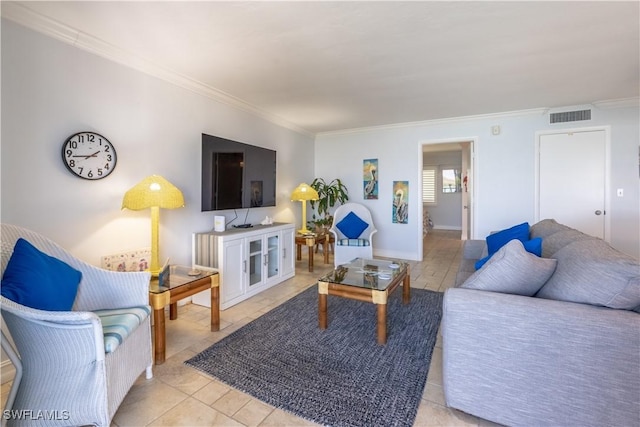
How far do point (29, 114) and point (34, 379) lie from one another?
1711 mm

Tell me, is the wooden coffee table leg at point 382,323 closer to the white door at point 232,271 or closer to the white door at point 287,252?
the white door at point 232,271

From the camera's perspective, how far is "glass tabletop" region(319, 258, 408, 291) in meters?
2.50

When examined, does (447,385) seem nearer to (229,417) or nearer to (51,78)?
(229,417)

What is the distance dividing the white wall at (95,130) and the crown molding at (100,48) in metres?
0.05

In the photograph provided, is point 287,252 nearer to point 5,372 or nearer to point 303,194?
point 303,194

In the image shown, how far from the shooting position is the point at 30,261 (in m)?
1.57

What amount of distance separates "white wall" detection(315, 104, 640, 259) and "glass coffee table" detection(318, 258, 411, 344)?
240 cm

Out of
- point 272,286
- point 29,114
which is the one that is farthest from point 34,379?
point 272,286

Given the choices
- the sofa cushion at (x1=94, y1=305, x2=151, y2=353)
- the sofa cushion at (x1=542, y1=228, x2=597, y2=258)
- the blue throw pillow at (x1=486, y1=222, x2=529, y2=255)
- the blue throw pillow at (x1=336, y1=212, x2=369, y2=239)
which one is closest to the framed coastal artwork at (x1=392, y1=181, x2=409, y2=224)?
the blue throw pillow at (x1=336, y1=212, x2=369, y2=239)

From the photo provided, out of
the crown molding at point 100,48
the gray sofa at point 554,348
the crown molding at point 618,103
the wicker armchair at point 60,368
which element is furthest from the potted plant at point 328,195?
the wicker armchair at point 60,368

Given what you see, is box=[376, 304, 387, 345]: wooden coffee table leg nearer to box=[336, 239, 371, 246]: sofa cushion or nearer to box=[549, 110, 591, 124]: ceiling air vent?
box=[336, 239, 371, 246]: sofa cushion

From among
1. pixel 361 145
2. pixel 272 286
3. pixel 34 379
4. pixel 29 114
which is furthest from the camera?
pixel 361 145

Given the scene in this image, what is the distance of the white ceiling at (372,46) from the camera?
6.46 ft

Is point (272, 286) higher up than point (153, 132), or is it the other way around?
point (153, 132)
